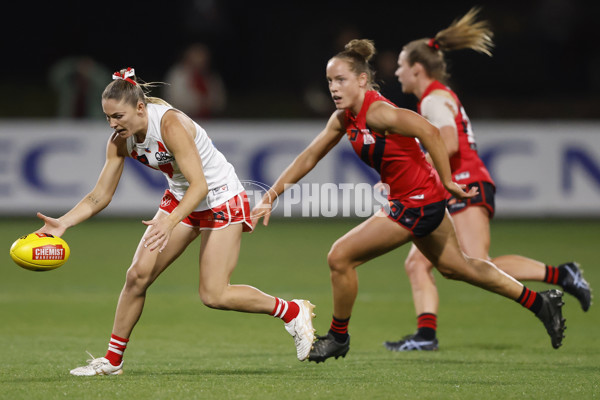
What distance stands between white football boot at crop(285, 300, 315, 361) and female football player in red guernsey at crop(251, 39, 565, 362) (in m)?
0.12

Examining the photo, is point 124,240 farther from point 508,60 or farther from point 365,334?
point 508,60

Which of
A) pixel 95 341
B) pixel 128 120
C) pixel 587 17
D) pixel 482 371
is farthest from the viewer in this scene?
pixel 587 17

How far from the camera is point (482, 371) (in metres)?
6.42

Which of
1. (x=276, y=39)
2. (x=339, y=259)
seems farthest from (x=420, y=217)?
(x=276, y=39)

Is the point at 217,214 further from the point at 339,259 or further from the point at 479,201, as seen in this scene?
the point at 479,201

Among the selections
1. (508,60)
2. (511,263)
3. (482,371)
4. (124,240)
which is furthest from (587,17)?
(482,371)

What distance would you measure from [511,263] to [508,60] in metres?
12.4

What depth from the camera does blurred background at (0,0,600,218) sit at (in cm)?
1537

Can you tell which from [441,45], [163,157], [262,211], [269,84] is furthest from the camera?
[269,84]

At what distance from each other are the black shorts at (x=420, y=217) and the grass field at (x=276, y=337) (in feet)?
3.06

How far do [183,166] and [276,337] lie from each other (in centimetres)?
271

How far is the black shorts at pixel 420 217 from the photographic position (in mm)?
6520

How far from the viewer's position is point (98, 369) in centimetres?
615

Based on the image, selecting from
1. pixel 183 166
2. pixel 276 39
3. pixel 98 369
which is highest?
pixel 276 39
